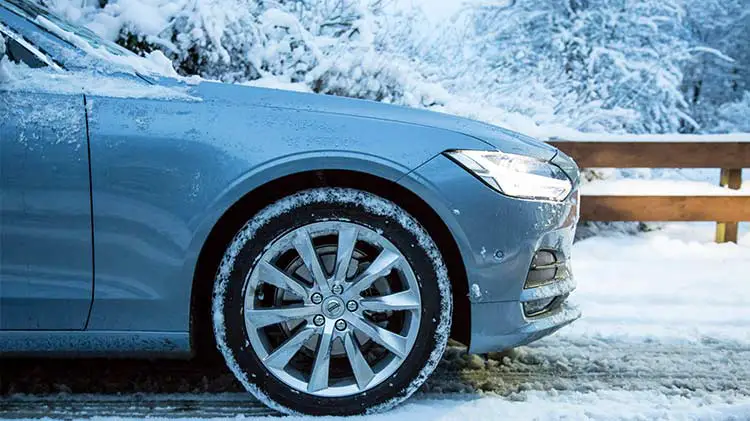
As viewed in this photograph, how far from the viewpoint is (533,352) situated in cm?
350

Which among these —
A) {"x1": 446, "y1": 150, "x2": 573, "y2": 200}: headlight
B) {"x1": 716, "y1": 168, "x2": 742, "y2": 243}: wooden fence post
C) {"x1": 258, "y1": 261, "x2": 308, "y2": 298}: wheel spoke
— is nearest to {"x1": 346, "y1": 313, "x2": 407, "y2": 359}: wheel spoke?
{"x1": 258, "y1": 261, "x2": 308, "y2": 298}: wheel spoke

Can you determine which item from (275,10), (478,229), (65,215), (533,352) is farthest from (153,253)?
(275,10)

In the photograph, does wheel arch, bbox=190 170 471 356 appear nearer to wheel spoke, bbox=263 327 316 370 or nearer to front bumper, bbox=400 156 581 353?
front bumper, bbox=400 156 581 353

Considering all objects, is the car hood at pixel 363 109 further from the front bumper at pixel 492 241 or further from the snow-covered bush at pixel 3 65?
the snow-covered bush at pixel 3 65

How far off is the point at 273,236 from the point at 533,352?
157 centimetres

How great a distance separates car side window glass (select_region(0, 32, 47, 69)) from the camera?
2.58 meters

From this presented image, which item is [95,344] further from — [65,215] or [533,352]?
[533,352]

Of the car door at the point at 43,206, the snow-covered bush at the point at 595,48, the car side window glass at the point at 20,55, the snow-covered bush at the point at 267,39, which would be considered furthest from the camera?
the snow-covered bush at the point at 595,48

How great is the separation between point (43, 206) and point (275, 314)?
2.86 ft

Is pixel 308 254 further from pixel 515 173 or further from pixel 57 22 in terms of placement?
pixel 57 22

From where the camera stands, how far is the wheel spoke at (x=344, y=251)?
2.61 m

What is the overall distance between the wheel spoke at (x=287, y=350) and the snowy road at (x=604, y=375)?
9.7 inches

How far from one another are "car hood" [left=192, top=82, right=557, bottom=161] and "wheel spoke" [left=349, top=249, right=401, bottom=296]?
50cm

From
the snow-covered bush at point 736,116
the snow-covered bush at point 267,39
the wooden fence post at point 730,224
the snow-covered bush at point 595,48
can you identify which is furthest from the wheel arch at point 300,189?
the snow-covered bush at point 736,116
